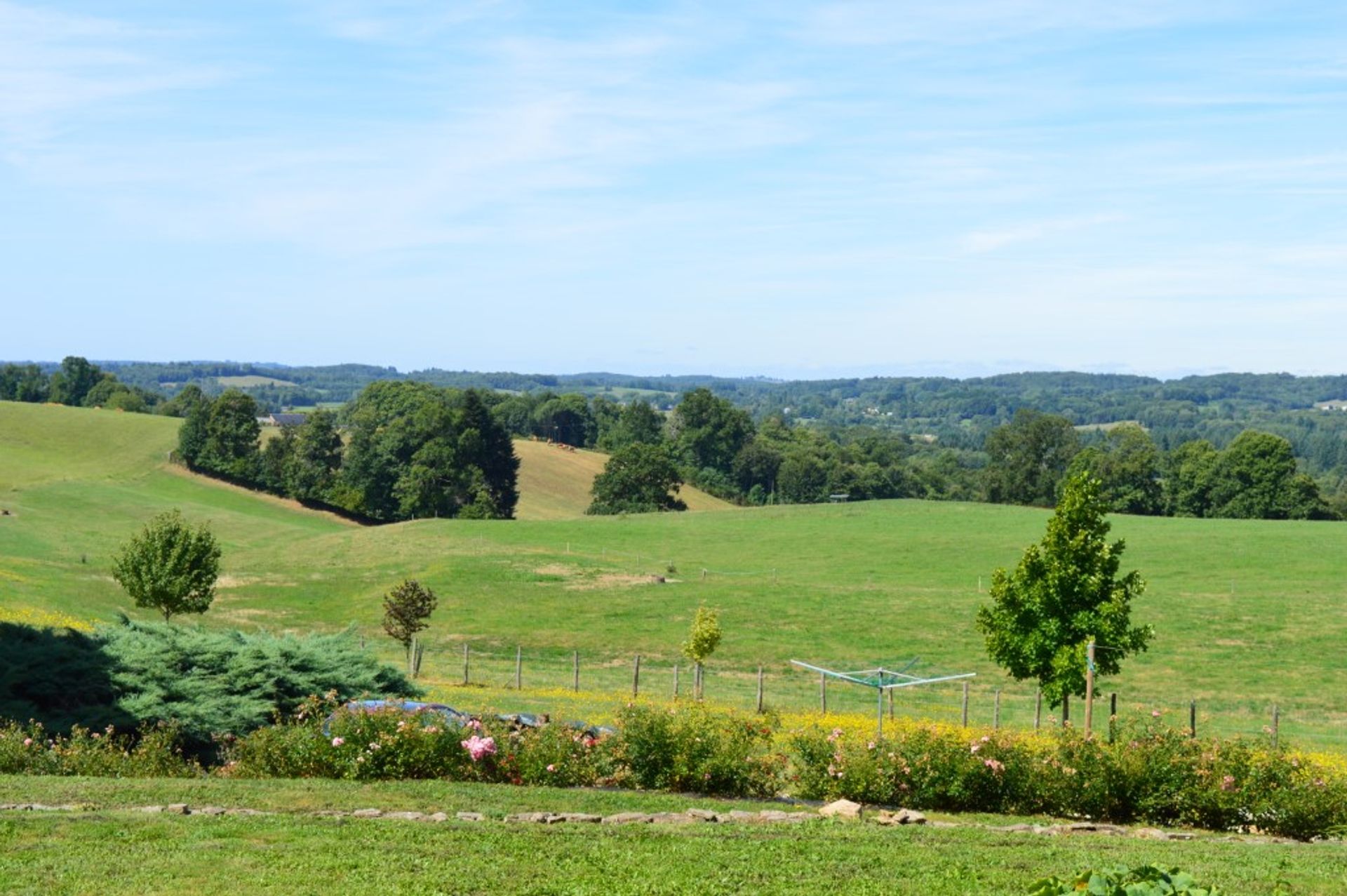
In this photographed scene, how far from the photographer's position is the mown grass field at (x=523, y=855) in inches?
475

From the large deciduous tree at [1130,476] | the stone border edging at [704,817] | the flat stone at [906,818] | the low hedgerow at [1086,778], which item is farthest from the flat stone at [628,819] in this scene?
the large deciduous tree at [1130,476]

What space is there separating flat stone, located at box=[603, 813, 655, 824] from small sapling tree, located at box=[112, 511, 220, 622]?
95.3 feet

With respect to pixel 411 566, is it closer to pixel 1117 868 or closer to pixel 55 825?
pixel 55 825

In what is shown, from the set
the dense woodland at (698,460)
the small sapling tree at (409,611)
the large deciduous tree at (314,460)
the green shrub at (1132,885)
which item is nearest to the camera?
the green shrub at (1132,885)

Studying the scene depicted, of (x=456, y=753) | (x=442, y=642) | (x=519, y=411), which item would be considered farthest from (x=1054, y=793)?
(x=519, y=411)

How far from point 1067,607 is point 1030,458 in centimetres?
11043

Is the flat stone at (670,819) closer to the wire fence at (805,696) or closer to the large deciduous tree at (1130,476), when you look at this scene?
the wire fence at (805,696)

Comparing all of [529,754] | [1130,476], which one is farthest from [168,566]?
[1130,476]

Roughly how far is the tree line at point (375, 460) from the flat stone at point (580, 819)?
9014 centimetres

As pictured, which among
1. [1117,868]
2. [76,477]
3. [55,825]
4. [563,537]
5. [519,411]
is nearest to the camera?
[1117,868]

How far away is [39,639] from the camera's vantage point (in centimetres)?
2222

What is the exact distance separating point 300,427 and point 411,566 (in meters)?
52.2

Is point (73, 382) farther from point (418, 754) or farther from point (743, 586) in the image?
point (418, 754)

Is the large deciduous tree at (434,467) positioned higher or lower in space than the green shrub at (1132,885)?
lower
